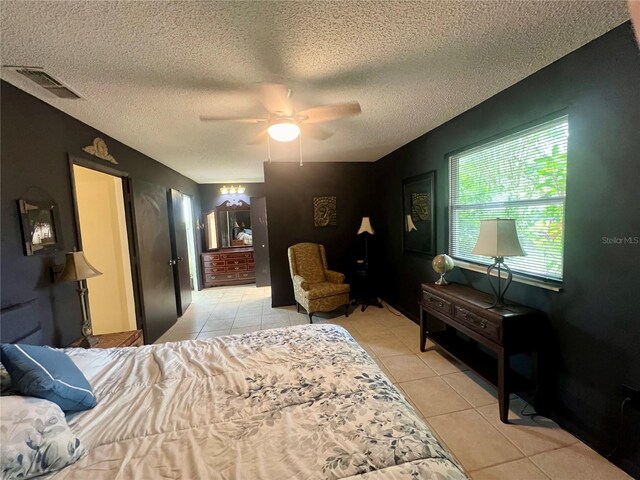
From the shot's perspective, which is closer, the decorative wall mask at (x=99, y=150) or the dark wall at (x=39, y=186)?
the dark wall at (x=39, y=186)

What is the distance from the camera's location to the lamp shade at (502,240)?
1934 mm

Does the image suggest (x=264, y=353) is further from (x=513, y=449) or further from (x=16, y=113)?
(x=16, y=113)

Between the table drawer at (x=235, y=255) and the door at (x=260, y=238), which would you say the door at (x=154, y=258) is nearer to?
the door at (x=260, y=238)

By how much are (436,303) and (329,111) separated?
2002 mm

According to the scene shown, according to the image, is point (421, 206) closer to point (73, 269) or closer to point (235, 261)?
point (73, 269)

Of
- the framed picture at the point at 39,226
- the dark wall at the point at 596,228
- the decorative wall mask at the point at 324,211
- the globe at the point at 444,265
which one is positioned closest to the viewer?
the dark wall at the point at 596,228

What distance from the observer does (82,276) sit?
6.54 ft

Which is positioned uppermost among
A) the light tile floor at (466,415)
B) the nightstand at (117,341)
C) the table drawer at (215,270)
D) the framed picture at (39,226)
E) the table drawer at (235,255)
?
the framed picture at (39,226)

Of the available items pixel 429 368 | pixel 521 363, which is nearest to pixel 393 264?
pixel 429 368

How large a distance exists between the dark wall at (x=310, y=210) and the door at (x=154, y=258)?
1.54 metres

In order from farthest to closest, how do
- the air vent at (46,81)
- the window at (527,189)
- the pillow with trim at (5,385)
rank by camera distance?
1. the window at (527,189)
2. the air vent at (46,81)
3. the pillow with trim at (5,385)

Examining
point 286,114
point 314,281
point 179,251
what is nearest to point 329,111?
point 286,114

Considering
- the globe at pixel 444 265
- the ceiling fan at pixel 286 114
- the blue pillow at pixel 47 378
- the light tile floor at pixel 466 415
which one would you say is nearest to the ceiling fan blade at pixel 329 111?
the ceiling fan at pixel 286 114

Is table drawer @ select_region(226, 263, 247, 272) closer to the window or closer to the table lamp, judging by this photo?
the window
